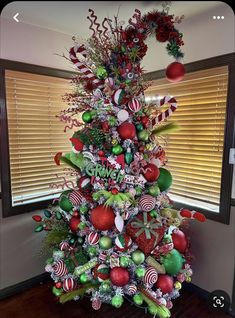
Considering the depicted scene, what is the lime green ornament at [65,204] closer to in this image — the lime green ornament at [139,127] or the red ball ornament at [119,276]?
the red ball ornament at [119,276]

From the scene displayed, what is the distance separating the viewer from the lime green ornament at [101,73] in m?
1.40

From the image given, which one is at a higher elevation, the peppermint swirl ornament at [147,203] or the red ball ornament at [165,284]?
the peppermint swirl ornament at [147,203]

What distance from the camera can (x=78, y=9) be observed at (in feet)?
5.17

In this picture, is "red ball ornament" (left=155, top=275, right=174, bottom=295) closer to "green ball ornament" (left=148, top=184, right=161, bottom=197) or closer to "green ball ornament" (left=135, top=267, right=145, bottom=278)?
"green ball ornament" (left=135, top=267, right=145, bottom=278)

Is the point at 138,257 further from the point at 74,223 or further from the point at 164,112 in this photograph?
the point at 164,112

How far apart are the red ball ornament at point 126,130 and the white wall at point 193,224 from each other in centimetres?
94

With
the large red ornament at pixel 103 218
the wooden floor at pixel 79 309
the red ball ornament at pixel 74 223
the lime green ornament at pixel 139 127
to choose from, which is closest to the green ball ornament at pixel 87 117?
the lime green ornament at pixel 139 127

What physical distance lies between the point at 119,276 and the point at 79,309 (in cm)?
82

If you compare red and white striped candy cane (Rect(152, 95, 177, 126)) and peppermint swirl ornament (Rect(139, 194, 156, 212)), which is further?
red and white striped candy cane (Rect(152, 95, 177, 126))

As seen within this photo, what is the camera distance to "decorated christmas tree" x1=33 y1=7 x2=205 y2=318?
4.40ft

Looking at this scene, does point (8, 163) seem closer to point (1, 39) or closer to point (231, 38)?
point (1, 39)

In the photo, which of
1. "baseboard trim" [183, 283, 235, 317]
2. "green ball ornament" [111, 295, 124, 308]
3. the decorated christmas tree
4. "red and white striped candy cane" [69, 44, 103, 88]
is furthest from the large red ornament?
"baseboard trim" [183, 283, 235, 317]

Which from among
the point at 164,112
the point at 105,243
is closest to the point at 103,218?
the point at 105,243

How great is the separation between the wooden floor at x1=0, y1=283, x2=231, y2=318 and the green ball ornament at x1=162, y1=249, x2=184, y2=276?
0.59 meters
